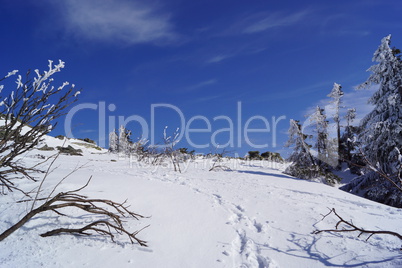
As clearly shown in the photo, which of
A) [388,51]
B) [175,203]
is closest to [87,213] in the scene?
[175,203]

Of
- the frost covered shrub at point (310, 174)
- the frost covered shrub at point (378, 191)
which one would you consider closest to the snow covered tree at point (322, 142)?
the frost covered shrub at point (310, 174)

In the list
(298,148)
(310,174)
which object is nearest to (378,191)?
(310,174)

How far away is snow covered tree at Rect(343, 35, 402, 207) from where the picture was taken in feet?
41.1

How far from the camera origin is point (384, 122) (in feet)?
42.1

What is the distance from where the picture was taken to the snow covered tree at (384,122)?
1253 cm

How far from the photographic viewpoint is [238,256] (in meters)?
3.21

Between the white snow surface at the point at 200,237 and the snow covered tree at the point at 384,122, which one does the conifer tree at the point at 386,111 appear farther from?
the white snow surface at the point at 200,237

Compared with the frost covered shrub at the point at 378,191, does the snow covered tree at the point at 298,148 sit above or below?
above

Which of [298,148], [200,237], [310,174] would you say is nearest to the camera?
[200,237]

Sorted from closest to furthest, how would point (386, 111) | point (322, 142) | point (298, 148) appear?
1. point (386, 111)
2. point (298, 148)
3. point (322, 142)

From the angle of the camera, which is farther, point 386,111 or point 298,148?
point 298,148

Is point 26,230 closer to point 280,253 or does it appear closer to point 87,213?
point 87,213

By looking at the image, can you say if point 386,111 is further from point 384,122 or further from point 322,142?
point 322,142

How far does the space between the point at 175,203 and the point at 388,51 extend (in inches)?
577
